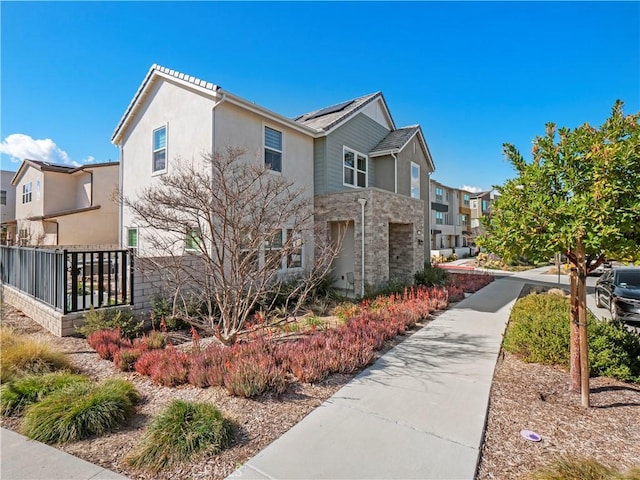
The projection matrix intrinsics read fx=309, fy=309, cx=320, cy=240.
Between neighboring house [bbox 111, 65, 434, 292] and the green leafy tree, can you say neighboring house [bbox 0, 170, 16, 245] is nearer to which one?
neighboring house [bbox 111, 65, 434, 292]

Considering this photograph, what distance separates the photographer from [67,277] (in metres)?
7.19

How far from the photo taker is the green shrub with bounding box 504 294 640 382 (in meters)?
5.06

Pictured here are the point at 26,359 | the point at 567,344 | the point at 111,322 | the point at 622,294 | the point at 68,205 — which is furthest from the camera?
the point at 68,205

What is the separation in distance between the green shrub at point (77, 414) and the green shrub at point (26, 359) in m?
1.25

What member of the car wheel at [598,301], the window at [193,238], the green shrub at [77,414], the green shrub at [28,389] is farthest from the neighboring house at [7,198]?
the car wheel at [598,301]

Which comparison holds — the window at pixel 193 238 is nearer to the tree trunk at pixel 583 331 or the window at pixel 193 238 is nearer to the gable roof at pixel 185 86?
the gable roof at pixel 185 86

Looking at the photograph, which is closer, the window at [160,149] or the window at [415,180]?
the window at [160,149]

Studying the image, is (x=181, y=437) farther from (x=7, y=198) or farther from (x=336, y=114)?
(x=7, y=198)

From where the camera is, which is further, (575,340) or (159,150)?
(159,150)

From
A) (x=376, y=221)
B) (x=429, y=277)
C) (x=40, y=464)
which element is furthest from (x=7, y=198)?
(x=429, y=277)

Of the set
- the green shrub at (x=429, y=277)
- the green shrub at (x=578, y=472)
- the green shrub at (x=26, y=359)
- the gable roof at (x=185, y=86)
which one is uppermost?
the gable roof at (x=185, y=86)

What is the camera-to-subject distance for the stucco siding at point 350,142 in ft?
44.4

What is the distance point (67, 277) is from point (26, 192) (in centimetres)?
2274

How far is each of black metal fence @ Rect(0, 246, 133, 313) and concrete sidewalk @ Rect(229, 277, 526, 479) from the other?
6.54m
